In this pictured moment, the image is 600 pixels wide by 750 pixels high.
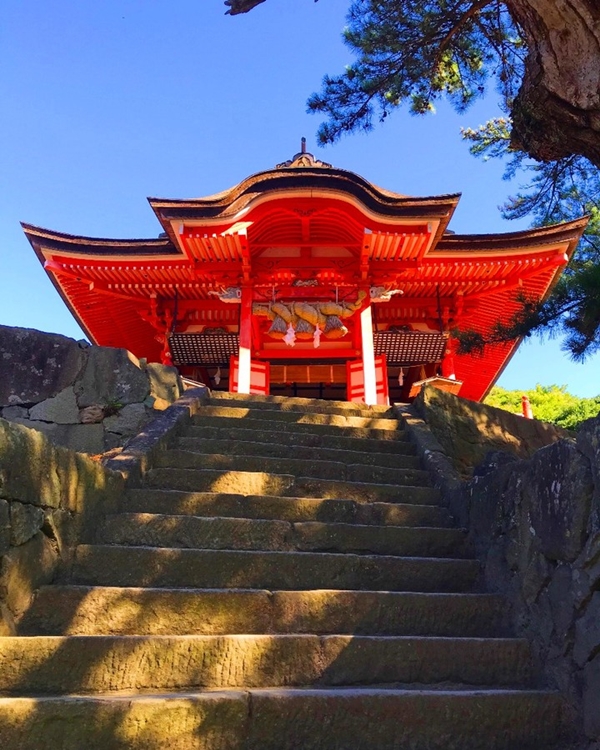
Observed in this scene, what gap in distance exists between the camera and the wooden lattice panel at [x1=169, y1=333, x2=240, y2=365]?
416 inches

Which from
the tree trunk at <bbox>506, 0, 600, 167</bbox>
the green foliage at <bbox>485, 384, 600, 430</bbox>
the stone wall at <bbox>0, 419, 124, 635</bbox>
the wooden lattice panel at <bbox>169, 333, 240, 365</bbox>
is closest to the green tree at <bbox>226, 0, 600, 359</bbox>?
the tree trunk at <bbox>506, 0, 600, 167</bbox>

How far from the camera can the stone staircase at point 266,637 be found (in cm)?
217

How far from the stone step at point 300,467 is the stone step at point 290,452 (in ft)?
0.58

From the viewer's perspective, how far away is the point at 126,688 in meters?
2.37

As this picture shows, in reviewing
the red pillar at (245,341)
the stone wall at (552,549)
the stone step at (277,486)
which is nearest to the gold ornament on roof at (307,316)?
the red pillar at (245,341)

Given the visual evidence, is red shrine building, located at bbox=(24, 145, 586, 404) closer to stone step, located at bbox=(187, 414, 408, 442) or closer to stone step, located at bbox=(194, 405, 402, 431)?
stone step, located at bbox=(194, 405, 402, 431)

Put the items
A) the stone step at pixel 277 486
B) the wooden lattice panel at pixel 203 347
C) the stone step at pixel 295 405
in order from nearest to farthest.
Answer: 1. the stone step at pixel 277 486
2. the stone step at pixel 295 405
3. the wooden lattice panel at pixel 203 347

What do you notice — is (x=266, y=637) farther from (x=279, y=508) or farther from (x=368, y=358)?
(x=368, y=358)

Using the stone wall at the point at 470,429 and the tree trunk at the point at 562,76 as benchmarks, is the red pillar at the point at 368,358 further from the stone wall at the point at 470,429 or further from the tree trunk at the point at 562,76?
the tree trunk at the point at 562,76

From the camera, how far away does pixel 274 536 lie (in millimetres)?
3539

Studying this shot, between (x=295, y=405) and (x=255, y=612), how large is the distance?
3.40m

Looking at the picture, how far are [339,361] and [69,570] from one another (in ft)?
27.4

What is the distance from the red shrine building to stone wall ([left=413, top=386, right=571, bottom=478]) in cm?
235

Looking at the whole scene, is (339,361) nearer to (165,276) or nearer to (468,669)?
(165,276)
